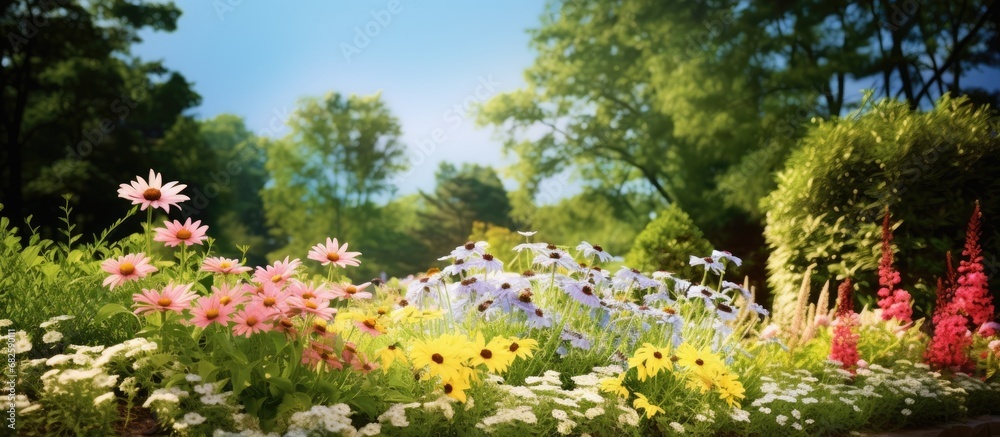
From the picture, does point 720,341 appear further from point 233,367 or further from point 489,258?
point 233,367

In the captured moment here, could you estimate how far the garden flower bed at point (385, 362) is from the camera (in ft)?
9.10

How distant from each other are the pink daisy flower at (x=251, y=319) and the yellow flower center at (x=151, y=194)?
664mm

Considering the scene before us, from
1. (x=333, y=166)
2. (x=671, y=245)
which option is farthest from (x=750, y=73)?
(x=333, y=166)

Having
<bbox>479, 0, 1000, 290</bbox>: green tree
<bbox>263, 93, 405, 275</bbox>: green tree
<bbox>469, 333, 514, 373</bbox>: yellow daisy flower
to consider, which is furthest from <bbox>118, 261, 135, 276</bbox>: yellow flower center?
<bbox>263, 93, 405, 275</bbox>: green tree

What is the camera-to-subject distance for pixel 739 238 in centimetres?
1634

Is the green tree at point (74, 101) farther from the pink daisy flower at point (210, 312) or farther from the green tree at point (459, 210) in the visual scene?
the pink daisy flower at point (210, 312)

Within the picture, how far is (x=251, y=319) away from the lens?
9.04ft

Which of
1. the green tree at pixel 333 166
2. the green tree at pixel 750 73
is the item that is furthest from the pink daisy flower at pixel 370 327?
the green tree at pixel 333 166

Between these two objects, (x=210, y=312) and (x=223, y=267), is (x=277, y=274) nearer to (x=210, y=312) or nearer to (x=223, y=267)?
(x=223, y=267)

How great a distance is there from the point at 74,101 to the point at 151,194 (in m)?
16.9

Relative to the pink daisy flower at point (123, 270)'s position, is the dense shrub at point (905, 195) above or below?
above

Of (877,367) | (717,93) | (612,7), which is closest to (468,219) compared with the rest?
(612,7)

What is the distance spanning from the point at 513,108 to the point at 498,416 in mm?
19449

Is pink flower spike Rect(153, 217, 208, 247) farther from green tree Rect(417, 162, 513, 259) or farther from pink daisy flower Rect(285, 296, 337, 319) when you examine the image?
green tree Rect(417, 162, 513, 259)
